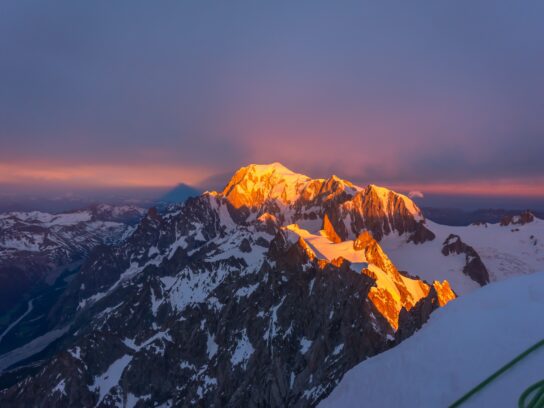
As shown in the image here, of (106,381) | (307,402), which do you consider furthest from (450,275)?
(106,381)

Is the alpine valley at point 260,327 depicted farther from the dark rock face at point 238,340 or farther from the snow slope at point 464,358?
the snow slope at point 464,358

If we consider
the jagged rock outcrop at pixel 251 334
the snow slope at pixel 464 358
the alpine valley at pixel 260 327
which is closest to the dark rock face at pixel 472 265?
the alpine valley at pixel 260 327

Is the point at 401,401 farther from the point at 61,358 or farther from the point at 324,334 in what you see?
the point at 61,358

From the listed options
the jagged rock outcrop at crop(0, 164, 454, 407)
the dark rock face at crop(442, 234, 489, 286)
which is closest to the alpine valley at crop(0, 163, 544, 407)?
the jagged rock outcrop at crop(0, 164, 454, 407)

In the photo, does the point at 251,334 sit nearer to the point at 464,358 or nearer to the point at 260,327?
the point at 260,327

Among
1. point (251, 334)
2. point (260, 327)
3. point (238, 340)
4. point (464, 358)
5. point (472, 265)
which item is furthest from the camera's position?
point (472, 265)

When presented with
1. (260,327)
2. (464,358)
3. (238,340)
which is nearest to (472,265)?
(260,327)

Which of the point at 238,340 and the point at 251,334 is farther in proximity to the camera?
the point at 238,340
